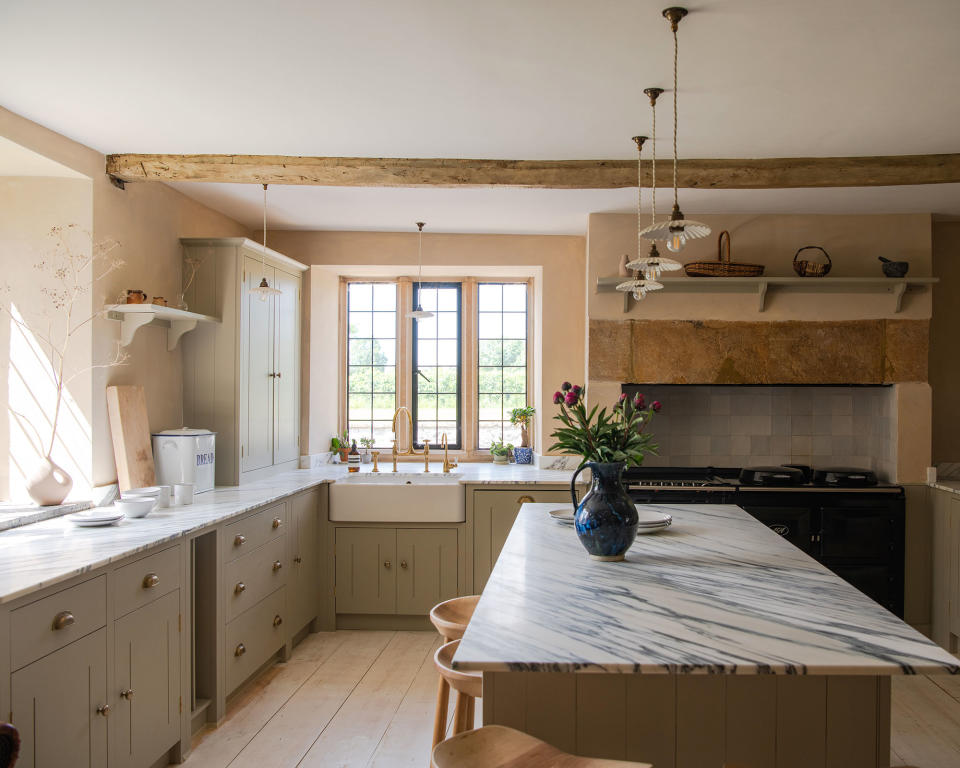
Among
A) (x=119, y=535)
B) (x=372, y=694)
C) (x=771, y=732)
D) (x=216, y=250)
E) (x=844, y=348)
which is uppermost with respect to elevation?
(x=216, y=250)

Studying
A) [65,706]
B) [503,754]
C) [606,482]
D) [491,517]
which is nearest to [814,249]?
[491,517]

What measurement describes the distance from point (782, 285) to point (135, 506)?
152 inches

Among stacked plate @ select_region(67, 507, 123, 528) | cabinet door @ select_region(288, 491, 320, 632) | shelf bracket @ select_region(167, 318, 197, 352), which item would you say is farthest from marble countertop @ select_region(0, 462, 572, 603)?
shelf bracket @ select_region(167, 318, 197, 352)

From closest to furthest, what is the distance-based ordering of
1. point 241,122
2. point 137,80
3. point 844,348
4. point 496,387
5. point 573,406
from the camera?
point 573,406 < point 137,80 < point 241,122 < point 844,348 < point 496,387

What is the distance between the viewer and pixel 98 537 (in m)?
2.71

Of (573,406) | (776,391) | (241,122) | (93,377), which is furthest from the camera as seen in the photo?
(776,391)

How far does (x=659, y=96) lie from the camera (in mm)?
2836

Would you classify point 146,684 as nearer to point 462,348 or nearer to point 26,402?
point 26,402

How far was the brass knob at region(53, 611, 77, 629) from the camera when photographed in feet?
7.16

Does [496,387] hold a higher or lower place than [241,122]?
lower

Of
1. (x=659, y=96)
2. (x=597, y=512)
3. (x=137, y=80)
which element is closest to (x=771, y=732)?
(x=597, y=512)

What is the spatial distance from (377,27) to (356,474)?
119 inches

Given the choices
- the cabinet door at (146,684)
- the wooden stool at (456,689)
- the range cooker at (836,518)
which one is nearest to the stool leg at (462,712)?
the wooden stool at (456,689)

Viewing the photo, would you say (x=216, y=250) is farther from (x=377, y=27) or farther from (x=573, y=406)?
(x=573, y=406)
